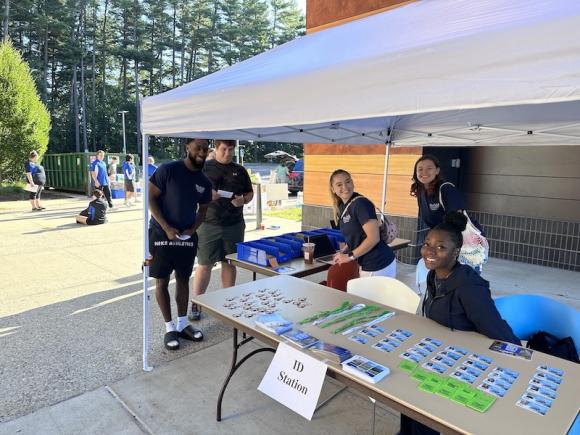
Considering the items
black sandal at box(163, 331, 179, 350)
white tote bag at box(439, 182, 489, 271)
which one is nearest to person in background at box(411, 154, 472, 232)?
white tote bag at box(439, 182, 489, 271)

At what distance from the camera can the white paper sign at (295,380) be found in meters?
1.67

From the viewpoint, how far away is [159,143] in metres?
42.6

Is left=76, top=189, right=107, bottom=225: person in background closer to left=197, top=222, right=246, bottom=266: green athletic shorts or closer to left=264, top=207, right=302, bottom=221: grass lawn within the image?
left=264, top=207, right=302, bottom=221: grass lawn

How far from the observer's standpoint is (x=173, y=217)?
327 cm

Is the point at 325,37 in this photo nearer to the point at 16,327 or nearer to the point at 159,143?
the point at 16,327

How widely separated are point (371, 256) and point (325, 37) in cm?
161

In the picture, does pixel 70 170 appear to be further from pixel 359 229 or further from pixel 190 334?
pixel 359 229

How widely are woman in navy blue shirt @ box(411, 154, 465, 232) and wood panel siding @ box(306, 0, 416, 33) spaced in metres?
3.72

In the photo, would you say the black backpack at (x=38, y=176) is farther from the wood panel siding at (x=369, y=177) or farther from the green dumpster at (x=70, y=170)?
the wood panel siding at (x=369, y=177)

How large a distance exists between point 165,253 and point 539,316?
265 cm

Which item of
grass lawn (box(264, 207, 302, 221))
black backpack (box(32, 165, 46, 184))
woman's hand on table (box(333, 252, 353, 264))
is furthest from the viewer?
black backpack (box(32, 165, 46, 184))

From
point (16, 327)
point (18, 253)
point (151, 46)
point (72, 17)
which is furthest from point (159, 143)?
point (16, 327)

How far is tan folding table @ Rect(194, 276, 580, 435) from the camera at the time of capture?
1.30 meters

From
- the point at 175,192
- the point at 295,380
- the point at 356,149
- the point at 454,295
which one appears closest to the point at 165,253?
the point at 175,192
